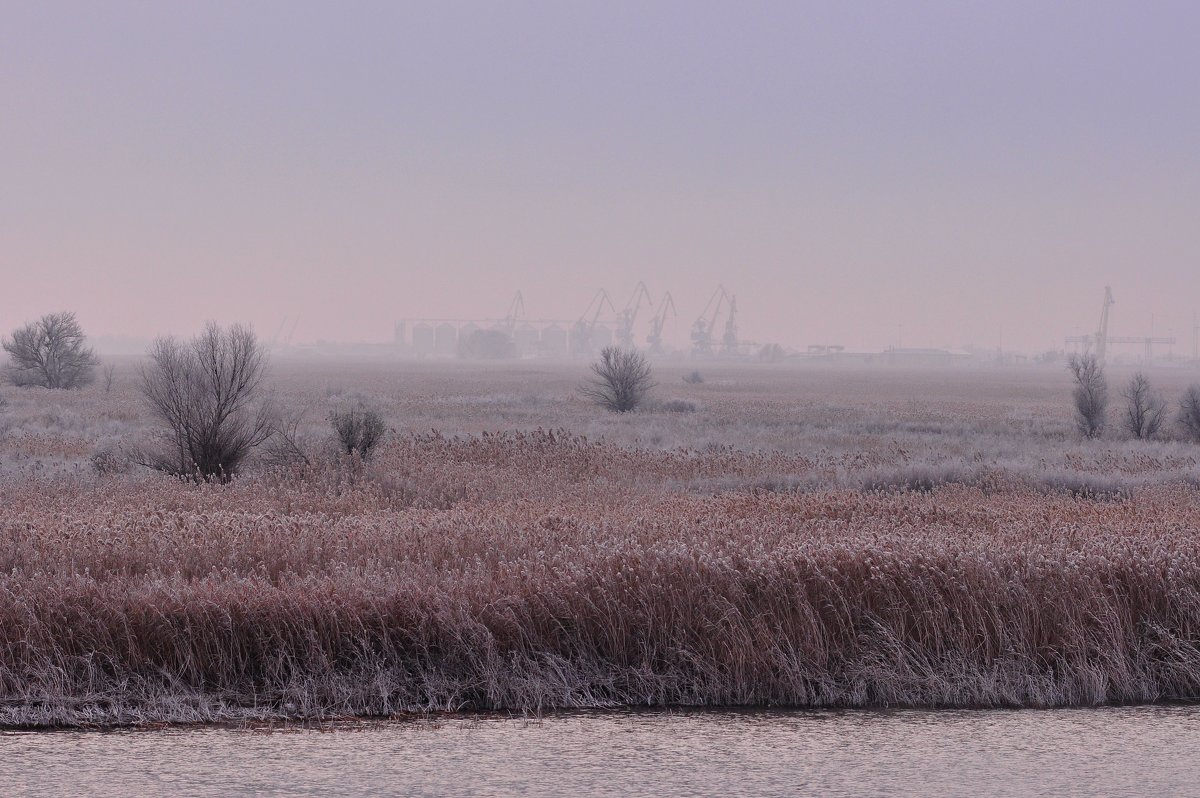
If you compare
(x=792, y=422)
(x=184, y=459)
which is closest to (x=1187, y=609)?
(x=184, y=459)

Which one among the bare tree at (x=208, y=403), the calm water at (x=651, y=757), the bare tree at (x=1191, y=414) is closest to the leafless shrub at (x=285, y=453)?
the bare tree at (x=208, y=403)

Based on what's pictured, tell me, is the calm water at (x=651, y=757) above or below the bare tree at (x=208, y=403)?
below

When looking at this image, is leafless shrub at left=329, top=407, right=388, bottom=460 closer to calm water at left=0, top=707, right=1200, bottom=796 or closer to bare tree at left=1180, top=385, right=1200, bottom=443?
calm water at left=0, top=707, right=1200, bottom=796

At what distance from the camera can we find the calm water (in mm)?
6945

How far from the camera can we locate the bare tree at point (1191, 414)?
37938 millimetres

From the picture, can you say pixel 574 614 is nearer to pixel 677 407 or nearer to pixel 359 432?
pixel 359 432

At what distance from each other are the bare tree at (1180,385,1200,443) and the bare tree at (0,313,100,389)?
5752 centimetres

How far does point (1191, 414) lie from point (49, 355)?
59.2m

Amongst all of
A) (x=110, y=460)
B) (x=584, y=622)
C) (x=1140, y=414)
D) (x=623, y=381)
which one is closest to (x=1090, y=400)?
(x=1140, y=414)

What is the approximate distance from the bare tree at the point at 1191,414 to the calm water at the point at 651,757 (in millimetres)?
32967

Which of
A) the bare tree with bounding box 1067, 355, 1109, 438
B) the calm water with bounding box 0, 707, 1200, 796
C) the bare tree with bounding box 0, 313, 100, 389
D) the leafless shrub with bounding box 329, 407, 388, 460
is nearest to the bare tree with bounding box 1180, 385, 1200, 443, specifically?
the bare tree with bounding box 1067, 355, 1109, 438

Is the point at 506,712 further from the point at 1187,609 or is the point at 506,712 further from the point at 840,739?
the point at 1187,609

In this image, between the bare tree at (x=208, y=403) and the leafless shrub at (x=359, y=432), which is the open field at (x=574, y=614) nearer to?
the bare tree at (x=208, y=403)

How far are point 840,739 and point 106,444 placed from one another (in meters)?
22.7
